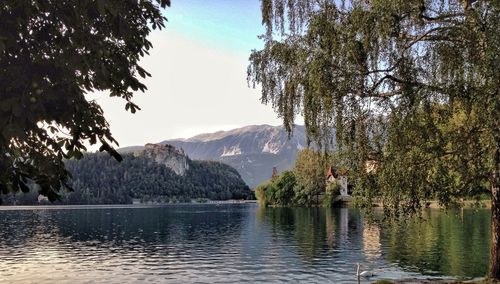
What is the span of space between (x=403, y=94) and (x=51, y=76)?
17.4m

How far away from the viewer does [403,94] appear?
2319 cm

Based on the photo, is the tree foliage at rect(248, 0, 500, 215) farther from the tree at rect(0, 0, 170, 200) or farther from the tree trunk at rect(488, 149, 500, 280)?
the tree at rect(0, 0, 170, 200)

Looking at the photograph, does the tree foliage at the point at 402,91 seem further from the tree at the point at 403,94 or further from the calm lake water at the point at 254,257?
the calm lake water at the point at 254,257

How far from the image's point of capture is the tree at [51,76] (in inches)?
347

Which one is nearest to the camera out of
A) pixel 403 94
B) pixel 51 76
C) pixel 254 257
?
pixel 51 76

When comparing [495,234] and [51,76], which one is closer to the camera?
[51,76]

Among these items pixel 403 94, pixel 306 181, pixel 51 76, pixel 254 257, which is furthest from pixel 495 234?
pixel 306 181

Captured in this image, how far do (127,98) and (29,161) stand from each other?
106 inches

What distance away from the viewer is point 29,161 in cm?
1142

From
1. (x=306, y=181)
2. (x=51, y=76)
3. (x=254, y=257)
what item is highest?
(x=51, y=76)

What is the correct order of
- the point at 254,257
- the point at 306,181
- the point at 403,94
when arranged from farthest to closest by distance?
the point at 306,181, the point at 254,257, the point at 403,94

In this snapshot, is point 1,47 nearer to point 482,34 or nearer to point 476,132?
point 482,34

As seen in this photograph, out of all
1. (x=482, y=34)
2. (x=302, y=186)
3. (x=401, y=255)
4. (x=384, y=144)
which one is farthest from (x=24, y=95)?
(x=302, y=186)

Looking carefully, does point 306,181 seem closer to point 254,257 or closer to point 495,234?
point 254,257
